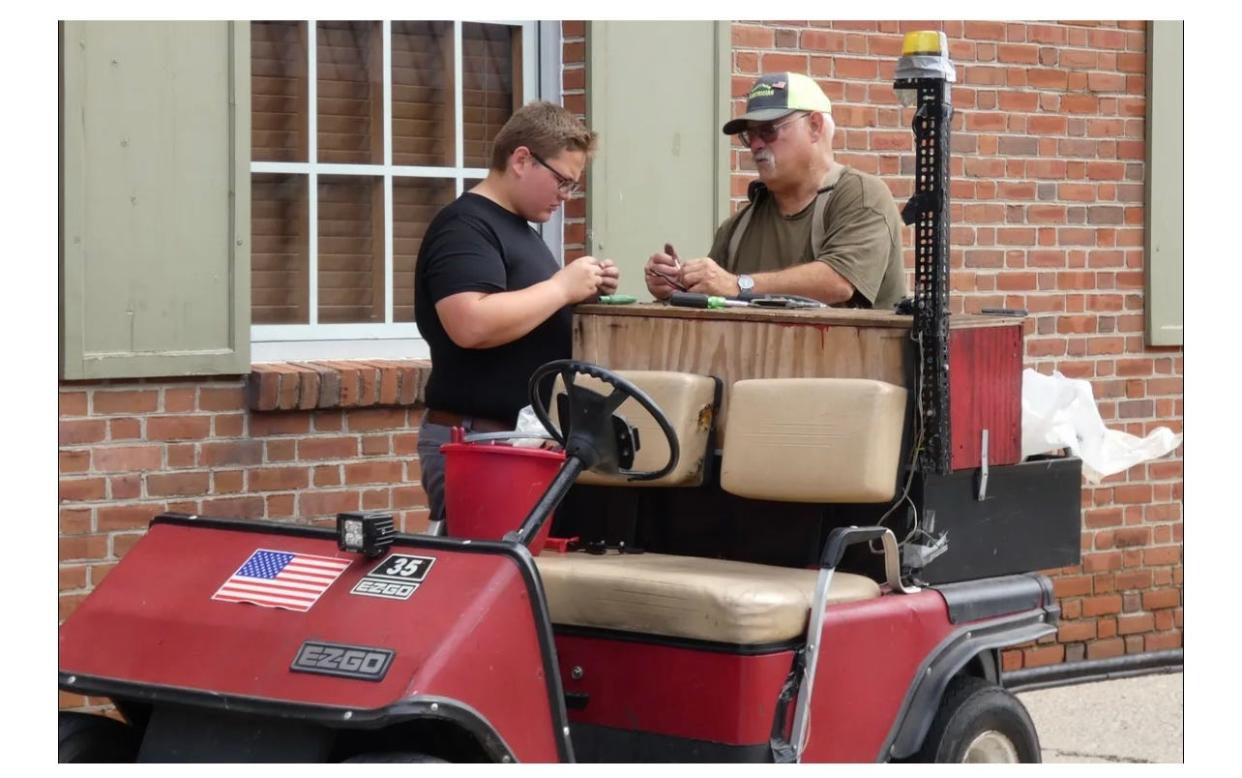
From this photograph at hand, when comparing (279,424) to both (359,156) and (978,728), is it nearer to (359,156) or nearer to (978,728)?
(359,156)

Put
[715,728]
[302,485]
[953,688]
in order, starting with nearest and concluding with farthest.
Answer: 1. [715,728]
2. [953,688]
3. [302,485]

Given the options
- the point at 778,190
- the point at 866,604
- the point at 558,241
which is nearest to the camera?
the point at 866,604

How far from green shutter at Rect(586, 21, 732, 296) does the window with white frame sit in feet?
0.98

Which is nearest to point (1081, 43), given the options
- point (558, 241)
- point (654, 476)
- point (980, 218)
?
point (980, 218)

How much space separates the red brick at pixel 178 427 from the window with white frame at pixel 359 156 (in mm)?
394

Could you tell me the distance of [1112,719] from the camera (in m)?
6.57

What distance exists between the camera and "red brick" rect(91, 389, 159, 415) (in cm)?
530

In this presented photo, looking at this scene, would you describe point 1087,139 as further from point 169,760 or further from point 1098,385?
point 169,760

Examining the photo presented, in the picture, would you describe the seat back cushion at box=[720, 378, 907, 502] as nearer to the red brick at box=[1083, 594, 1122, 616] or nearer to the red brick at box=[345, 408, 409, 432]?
the red brick at box=[345, 408, 409, 432]

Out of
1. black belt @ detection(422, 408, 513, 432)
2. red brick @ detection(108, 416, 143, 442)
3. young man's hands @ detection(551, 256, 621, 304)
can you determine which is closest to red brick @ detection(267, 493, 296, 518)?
red brick @ detection(108, 416, 143, 442)

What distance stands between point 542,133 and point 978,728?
1.77 metres

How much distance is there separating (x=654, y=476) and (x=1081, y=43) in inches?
157

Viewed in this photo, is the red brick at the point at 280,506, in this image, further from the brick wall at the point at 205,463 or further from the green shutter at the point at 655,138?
the green shutter at the point at 655,138

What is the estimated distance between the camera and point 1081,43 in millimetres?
7234
